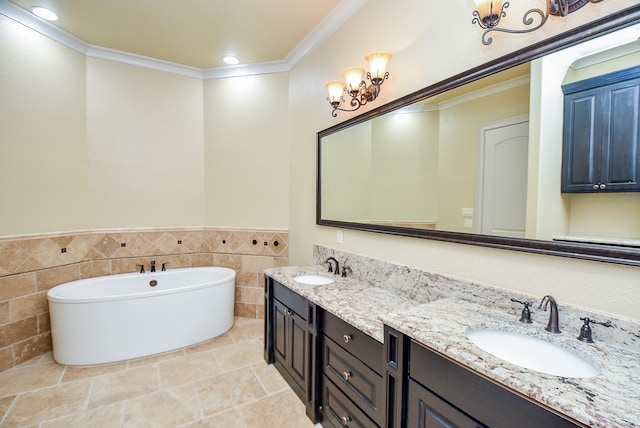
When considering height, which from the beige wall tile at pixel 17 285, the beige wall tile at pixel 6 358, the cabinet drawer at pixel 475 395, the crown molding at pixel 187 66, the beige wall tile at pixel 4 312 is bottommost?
the beige wall tile at pixel 6 358

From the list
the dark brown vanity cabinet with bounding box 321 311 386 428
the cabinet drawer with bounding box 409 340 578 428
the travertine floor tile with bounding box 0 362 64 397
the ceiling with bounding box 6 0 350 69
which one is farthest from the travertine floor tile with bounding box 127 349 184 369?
the ceiling with bounding box 6 0 350 69

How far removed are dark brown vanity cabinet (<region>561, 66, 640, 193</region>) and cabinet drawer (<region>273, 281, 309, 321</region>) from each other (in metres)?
1.52

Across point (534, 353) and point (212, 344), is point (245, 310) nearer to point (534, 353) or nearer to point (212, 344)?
point (212, 344)

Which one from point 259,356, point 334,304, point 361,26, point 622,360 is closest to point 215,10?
point 361,26

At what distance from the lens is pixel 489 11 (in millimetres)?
1324

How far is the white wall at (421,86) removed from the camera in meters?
1.10

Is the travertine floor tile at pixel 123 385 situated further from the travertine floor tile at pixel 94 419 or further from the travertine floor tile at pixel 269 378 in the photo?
the travertine floor tile at pixel 269 378

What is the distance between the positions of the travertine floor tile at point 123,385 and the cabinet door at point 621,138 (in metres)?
2.98

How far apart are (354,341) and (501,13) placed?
170 cm

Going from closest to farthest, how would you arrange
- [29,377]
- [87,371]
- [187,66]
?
[29,377], [87,371], [187,66]

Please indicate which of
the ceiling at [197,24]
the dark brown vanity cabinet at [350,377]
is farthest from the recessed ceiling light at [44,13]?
the dark brown vanity cabinet at [350,377]

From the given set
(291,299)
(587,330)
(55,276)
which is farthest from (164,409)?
(587,330)

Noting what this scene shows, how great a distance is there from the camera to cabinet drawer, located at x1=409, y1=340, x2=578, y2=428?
2.72 feet

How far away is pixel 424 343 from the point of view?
1.11 m
